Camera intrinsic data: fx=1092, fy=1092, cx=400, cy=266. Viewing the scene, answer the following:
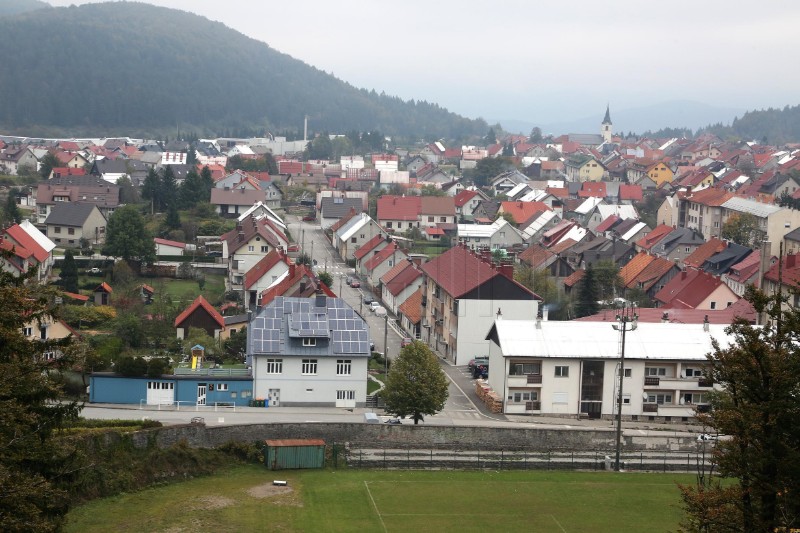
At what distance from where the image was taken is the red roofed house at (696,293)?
32.4 metres

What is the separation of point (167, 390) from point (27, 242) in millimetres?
15334

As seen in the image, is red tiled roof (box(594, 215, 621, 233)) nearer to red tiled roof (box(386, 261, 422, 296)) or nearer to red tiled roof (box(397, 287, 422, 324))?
red tiled roof (box(386, 261, 422, 296))

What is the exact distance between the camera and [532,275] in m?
35.0

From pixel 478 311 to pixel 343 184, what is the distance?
45118 mm

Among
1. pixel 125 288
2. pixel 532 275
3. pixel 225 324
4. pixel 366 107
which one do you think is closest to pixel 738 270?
pixel 532 275

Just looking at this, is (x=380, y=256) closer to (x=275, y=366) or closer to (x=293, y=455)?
(x=275, y=366)

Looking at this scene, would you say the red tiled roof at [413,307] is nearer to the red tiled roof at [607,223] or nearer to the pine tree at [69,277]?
the pine tree at [69,277]

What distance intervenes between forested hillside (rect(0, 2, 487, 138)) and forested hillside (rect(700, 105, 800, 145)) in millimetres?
37890

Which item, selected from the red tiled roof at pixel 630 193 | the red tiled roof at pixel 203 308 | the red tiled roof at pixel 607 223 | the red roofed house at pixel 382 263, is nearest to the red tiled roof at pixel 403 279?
the red roofed house at pixel 382 263

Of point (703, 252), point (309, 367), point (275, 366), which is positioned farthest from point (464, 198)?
point (275, 366)

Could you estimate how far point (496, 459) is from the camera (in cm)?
2094

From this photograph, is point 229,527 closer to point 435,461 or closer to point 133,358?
point 435,461

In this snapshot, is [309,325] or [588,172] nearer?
[309,325]

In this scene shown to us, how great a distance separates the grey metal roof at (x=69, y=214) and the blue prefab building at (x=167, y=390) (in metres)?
22.7
